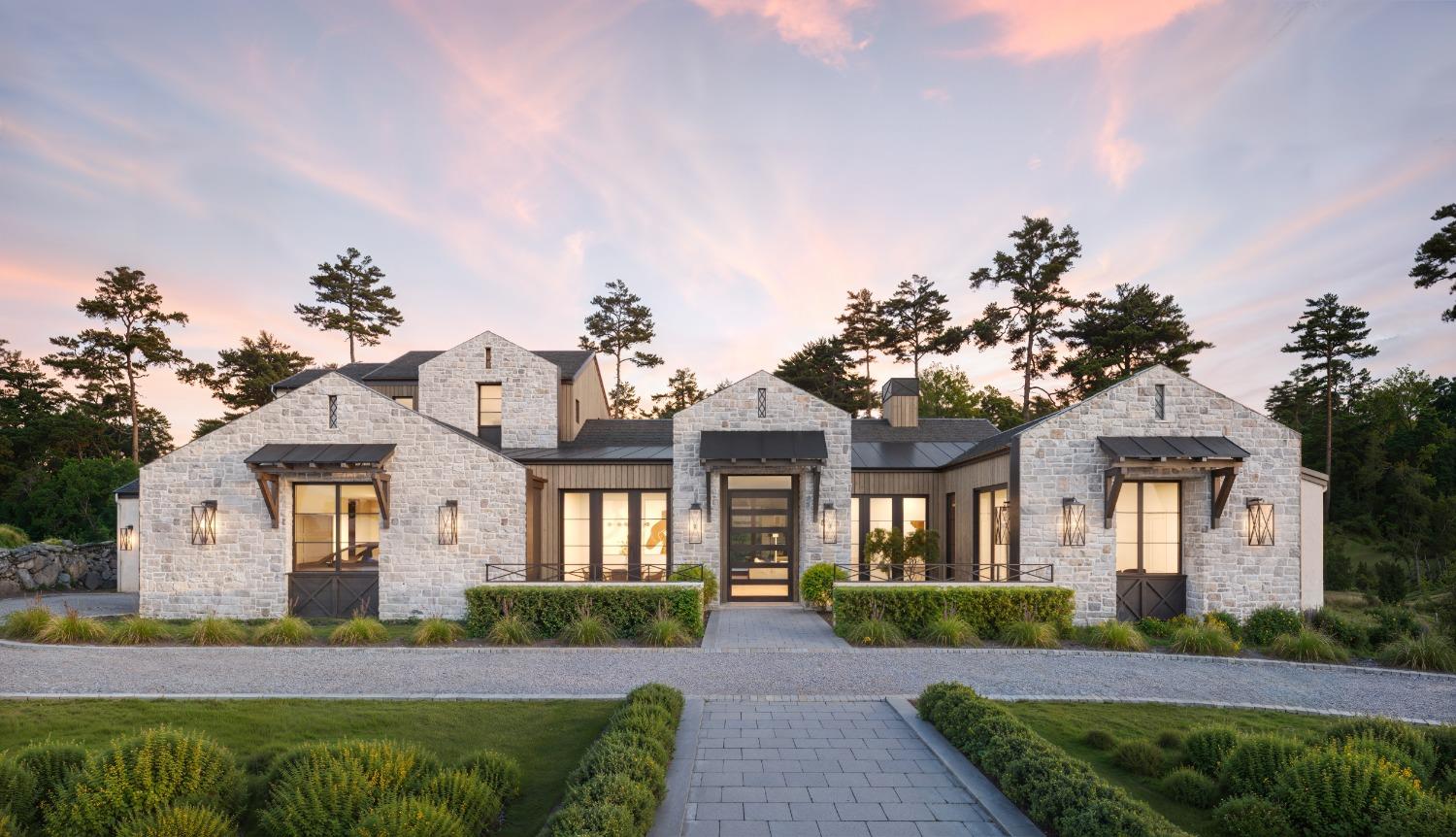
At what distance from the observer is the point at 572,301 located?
3878 centimetres

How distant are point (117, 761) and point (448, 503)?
9747 mm

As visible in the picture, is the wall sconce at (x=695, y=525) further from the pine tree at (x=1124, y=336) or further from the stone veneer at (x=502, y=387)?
the pine tree at (x=1124, y=336)

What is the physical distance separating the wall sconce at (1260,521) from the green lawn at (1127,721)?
7.14 metres

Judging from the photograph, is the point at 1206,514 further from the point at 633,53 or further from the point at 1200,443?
the point at 633,53

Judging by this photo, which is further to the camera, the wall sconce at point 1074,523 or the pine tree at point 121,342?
the pine tree at point 121,342

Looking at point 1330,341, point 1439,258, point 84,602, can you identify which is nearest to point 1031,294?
point 1439,258

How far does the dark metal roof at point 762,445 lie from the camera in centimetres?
1462

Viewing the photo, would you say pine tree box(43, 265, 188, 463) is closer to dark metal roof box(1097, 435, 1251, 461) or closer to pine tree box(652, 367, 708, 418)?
pine tree box(652, 367, 708, 418)

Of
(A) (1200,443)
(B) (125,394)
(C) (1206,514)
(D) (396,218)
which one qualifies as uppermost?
(D) (396,218)

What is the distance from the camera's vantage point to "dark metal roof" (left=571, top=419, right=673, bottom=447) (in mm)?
19844

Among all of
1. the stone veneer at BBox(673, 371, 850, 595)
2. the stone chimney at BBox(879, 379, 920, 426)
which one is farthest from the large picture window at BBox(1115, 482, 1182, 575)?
Answer: the stone chimney at BBox(879, 379, 920, 426)

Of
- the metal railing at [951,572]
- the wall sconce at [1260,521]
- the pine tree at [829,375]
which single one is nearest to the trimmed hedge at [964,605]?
the metal railing at [951,572]

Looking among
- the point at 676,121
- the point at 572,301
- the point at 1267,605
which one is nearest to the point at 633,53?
the point at 676,121

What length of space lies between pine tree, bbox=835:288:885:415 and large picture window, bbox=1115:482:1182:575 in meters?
22.0
